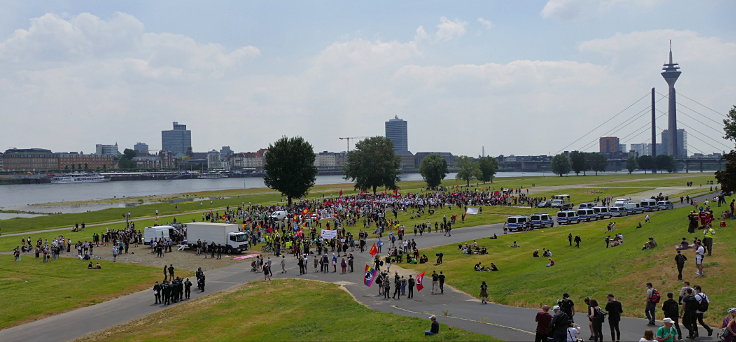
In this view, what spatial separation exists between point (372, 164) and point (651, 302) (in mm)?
102958

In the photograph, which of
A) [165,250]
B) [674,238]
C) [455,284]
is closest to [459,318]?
[455,284]

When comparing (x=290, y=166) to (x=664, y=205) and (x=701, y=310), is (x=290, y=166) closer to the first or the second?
(x=664, y=205)

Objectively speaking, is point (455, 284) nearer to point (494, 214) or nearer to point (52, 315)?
point (52, 315)

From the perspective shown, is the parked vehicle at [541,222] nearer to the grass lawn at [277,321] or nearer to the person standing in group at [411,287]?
the grass lawn at [277,321]

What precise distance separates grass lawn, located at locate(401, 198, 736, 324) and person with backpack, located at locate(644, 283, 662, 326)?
1722 mm

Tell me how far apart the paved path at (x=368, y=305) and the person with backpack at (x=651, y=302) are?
0.48 meters

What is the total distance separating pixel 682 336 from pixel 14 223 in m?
90.5

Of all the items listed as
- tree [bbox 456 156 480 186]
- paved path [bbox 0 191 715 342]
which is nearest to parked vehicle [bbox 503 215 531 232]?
paved path [bbox 0 191 715 342]

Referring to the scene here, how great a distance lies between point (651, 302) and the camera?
819 inches

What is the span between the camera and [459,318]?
2423cm

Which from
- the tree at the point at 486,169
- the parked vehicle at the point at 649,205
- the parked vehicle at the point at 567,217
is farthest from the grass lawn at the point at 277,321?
the tree at the point at 486,169

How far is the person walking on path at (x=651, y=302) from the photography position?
20.6 metres

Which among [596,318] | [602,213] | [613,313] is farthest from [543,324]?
[602,213]

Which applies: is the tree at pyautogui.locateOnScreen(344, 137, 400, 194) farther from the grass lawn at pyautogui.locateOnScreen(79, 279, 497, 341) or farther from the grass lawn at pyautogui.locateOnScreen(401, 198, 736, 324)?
the grass lawn at pyautogui.locateOnScreen(79, 279, 497, 341)
